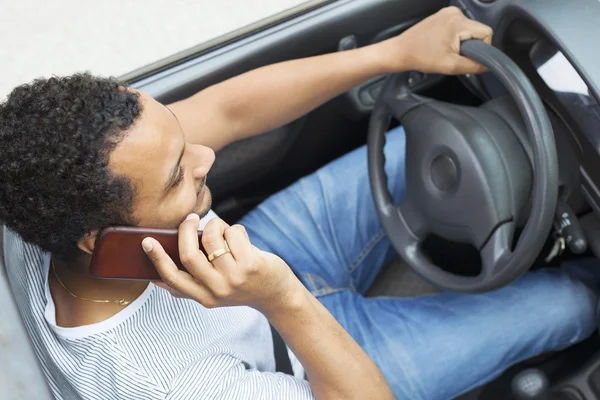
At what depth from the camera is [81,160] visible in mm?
756

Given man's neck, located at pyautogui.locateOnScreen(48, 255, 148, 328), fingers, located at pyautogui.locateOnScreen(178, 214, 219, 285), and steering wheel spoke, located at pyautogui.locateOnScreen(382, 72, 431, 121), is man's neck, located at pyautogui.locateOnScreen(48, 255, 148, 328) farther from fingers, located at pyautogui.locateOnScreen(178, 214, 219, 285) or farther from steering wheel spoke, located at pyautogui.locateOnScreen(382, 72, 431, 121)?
steering wheel spoke, located at pyautogui.locateOnScreen(382, 72, 431, 121)

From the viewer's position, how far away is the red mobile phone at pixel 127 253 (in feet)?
2.74

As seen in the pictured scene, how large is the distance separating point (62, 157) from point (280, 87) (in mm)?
597

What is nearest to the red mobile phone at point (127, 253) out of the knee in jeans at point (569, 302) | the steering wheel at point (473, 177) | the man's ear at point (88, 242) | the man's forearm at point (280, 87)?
the man's ear at point (88, 242)

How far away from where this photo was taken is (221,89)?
4.10 ft

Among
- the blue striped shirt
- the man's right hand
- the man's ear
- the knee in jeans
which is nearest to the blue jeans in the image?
the knee in jeans

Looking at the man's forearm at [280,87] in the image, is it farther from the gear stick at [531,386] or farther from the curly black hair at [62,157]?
the gear stick at [531,386]

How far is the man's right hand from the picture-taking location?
0.83 metres

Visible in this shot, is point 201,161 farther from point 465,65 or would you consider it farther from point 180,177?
point 465,65

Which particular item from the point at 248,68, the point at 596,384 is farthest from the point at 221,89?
the point at 596,384

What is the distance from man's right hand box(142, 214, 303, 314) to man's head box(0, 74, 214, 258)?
0.21 feet

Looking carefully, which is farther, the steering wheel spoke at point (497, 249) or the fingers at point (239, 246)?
the steering wheel spoke at point (497, 249)

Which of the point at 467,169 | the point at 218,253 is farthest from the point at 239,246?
the point at 467,169

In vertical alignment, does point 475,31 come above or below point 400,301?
above
